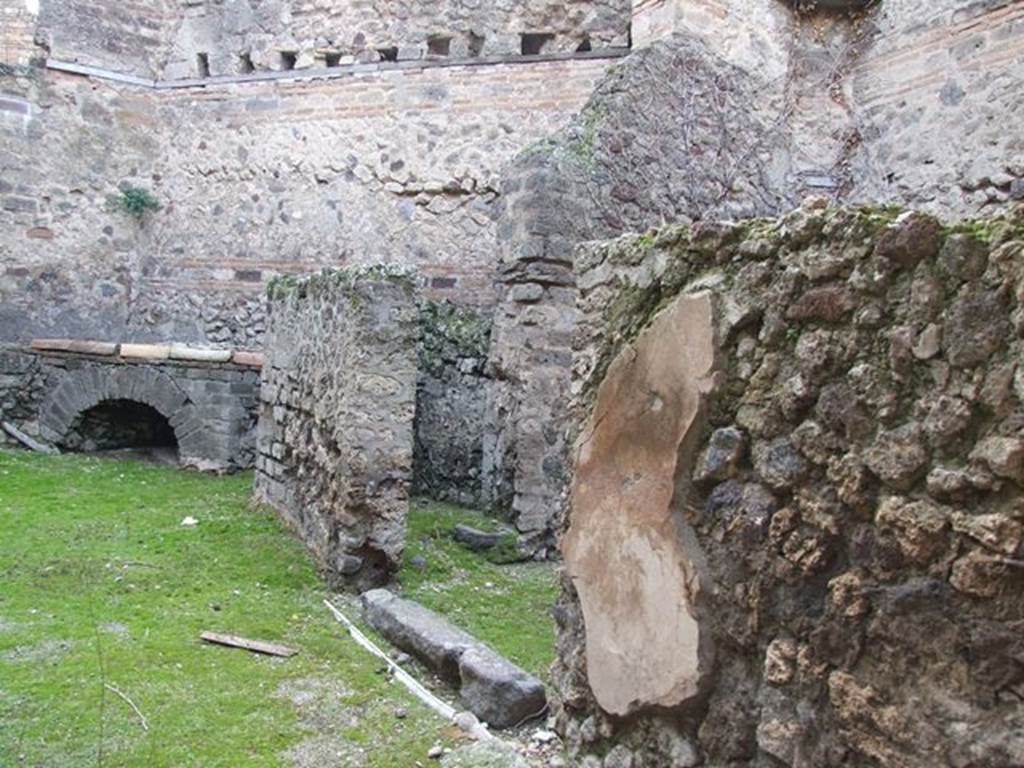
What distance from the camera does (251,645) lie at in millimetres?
4371

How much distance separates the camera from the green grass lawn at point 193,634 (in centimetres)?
344

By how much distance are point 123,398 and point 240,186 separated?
3.29 metres

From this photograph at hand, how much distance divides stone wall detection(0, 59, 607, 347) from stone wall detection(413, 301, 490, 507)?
155cm

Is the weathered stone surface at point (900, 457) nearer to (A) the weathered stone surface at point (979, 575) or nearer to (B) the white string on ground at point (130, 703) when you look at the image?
(A) the weathered stone surface at point (979, 575)

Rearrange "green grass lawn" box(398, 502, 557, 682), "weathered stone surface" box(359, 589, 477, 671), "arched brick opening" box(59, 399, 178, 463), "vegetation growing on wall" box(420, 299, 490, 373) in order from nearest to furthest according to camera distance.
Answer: "weathered stone surface" box(359, 589, 477, 671)
"green grass lawn" box(398, 502, 557, 682)
"vegetation growing on wall" box(420, 299, 490, 373)
"arched brick opening" box(59, 399, 178, 463)

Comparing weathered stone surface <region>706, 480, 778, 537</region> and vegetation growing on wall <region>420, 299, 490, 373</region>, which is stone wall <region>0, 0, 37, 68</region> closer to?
vegetation growing on wall <region>420, 299, 490, 373</region>

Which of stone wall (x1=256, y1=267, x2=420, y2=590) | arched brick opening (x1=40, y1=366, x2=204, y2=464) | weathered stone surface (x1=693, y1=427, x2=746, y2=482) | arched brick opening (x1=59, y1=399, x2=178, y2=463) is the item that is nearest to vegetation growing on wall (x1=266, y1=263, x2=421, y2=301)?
stone wall (x1=256, y1=267, x2=420, y2=590)

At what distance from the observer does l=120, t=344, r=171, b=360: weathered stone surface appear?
8812mm

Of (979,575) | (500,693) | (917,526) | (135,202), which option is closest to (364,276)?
(500,693)

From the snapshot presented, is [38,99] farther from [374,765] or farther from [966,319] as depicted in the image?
[966,319]

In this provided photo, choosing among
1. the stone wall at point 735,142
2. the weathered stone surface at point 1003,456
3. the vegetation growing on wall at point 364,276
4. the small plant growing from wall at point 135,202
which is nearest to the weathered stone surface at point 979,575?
the weathered stone surface at point 1003,456

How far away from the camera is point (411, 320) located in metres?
5.34

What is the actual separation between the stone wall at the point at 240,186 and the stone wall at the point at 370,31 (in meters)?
0.33

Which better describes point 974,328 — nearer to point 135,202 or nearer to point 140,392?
point 140,392
